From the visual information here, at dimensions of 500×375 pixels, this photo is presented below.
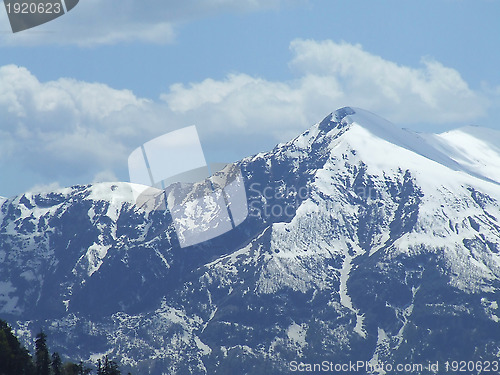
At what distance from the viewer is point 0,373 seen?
197375mm
